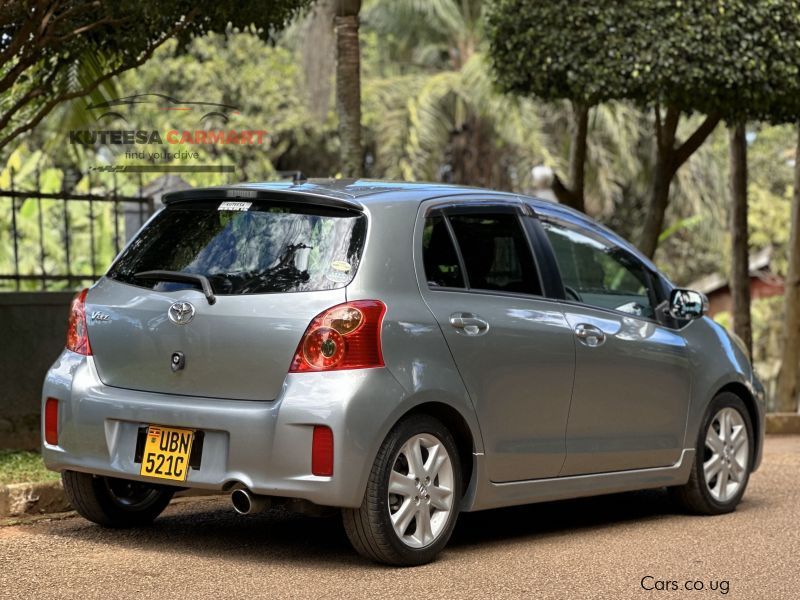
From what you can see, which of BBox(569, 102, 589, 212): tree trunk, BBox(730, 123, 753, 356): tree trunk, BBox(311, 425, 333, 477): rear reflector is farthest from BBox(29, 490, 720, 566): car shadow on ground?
BBox(730, 123, 753, 356): tree trunk

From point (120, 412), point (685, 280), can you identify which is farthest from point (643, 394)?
point (685, 280)

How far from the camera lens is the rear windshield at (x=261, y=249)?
229 inches

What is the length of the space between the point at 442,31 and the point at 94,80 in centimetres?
2701

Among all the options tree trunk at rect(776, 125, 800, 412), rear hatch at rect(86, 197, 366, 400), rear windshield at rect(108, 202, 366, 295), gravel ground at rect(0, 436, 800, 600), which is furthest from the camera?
tree trunk at rect(776, 125, 800, 412)

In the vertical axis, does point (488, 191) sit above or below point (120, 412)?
above

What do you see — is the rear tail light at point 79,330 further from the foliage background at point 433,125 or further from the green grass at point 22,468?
the foliage background at point 433,125

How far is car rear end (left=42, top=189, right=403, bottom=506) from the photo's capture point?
5559 millimetres

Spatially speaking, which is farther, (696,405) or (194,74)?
(194,74)

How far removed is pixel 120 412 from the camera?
597cm

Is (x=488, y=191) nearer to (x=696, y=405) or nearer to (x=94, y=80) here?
(x=696, y=405)

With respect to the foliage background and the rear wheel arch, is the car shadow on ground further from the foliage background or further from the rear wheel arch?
the foliage background

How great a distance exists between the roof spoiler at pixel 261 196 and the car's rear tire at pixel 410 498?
1008 millimetres

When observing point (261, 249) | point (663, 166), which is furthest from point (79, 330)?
point (663, 166)

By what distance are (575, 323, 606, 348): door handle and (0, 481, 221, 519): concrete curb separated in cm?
206
